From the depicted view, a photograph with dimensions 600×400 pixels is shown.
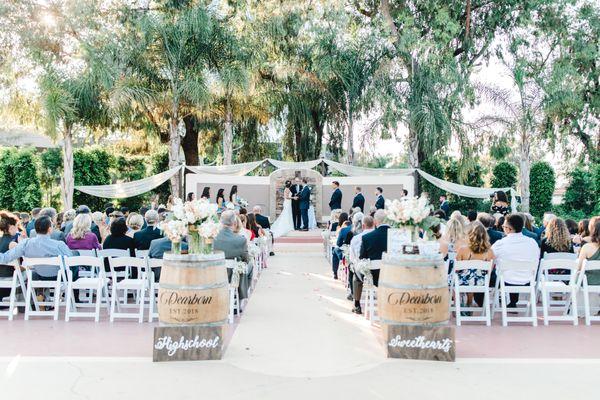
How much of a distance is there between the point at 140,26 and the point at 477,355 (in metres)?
16.3

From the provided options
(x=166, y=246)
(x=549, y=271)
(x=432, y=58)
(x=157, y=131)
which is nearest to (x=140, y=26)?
(x=157, y=131)

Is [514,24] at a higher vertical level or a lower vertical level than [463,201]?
higher

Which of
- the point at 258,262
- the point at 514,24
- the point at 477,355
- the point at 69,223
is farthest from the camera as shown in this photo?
the point at 514,24

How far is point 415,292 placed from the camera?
216 inches

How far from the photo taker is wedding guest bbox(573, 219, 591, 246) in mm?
8189

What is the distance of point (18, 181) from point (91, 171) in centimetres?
244

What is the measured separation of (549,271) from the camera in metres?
8.25

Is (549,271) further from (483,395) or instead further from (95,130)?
(95,130)

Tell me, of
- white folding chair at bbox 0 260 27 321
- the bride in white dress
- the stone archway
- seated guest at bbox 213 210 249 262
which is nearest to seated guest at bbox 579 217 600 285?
seated guest at bbox 213 210 249 262

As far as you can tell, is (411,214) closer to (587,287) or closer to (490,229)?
(587,287)

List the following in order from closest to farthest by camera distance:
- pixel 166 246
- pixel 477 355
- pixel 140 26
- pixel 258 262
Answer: pixel 477 355, pixel 166 246, pixel 258 262, pixel 140 26

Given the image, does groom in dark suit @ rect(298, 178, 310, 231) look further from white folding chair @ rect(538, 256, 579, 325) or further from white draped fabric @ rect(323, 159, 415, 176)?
white folding chair @ rect(538, 256, 579, 325)

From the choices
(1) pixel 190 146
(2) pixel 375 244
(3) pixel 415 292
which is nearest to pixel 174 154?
(1) pixel 190 146

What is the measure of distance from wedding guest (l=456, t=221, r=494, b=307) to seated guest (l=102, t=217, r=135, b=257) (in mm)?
4534
